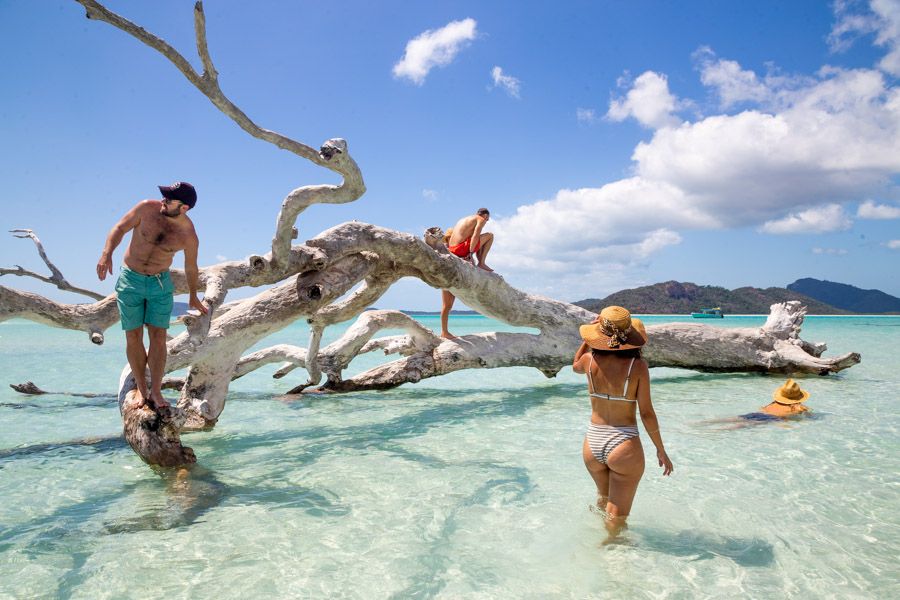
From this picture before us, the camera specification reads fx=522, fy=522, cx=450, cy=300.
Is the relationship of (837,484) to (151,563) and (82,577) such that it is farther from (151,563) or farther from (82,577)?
(82,577)

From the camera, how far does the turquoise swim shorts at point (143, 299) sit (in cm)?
436

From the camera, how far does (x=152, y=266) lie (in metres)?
4.38

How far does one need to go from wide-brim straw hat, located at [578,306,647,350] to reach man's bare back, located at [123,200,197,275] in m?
3.36

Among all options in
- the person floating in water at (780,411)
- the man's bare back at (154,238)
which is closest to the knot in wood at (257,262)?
the man's bare back at (154,238)

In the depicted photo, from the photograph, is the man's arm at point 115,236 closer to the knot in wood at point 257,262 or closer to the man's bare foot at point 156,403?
the man's bare foot at point 156,403

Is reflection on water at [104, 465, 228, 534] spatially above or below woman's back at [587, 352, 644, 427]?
below

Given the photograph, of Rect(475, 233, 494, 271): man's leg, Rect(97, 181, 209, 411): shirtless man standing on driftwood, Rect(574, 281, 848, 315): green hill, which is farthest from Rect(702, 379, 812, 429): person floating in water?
Rect(574, 281, 848, 315): green hill

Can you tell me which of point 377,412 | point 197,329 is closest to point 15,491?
point 197,329

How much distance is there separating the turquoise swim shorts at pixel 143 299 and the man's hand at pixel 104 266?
0.16 m

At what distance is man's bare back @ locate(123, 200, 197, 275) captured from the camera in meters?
4.28

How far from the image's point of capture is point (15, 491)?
432 centimetres

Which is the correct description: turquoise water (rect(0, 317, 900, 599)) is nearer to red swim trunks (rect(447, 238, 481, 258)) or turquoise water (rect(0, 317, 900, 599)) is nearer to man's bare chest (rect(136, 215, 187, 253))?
man's bare chest (rect(136, 215, 187, 253))

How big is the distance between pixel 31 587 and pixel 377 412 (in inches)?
197

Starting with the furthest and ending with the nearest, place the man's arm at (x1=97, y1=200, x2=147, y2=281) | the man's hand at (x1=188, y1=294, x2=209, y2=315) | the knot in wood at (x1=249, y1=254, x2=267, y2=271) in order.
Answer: the knot in wood at (x1=249, y1=254, x2=267, y2=271) < the man's hand at (x1=188, y1=294, x2=209, y2=315) < the man's arm at (x1=97, y1=200, x2=147, y2=281)
